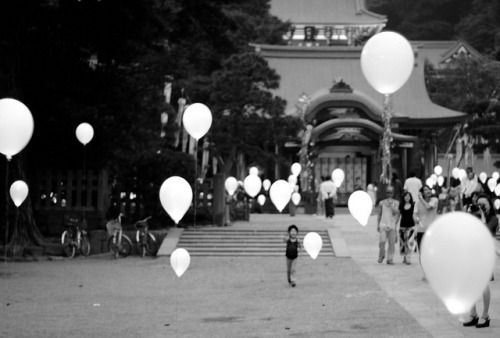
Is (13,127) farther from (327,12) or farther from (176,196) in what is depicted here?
(327,12)

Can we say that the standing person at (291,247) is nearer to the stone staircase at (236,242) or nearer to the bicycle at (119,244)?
the stone staircase at (236,242)

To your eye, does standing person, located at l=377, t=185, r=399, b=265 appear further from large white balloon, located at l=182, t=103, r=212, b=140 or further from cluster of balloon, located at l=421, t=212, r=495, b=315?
cluster of balloon, located at l=421, t=212, r=495, b=315

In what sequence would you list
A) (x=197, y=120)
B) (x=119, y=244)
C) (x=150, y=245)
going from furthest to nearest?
(x=150, y=245) → (x=119, y=244) → (x=197, y=120)

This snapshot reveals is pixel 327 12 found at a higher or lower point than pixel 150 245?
higher

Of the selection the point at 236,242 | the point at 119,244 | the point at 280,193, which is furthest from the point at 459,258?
the point at 236,242

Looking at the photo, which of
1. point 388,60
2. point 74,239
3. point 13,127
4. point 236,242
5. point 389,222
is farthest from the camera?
point 236,242

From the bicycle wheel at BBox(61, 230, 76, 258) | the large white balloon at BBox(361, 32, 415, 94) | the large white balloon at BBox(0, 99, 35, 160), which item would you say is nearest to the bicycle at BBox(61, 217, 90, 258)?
the bicycle wheel at BBox(61, 230, 76, 258)

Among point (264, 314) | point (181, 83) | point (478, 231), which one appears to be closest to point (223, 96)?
point (181, 83)

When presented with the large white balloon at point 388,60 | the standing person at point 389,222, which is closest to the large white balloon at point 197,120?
the standing person at point 389,222

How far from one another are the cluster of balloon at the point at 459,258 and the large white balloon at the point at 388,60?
3601 mm

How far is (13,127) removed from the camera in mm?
12102

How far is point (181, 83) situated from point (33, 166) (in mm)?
11584

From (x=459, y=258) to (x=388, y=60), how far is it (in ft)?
12.7

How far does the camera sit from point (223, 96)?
33.1m
